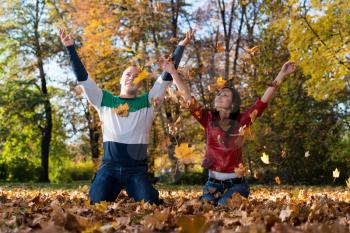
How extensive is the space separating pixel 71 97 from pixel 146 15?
10.7 meters

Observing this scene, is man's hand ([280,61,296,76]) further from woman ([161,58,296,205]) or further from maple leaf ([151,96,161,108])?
maple leaf ([151,96,161,108])

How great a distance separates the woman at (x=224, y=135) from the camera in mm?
5793

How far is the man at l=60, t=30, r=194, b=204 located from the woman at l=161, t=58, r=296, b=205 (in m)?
0.46

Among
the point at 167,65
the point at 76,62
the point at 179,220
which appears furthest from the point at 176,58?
the point at 179,220

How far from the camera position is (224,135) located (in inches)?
230

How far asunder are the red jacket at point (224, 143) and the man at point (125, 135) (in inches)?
22.4

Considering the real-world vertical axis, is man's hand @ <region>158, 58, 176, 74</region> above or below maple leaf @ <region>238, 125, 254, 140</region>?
above

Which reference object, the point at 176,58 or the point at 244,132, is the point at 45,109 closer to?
the point at 176,58

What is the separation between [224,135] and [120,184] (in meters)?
1.23

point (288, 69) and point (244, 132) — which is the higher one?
point (288, 69)

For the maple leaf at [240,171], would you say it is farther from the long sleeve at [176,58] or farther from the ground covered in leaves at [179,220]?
the long sleeve at [176,58]

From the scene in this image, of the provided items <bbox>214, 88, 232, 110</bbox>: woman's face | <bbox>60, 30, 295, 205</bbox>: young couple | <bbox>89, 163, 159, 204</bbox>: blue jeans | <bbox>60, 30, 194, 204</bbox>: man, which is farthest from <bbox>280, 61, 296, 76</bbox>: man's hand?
<bbox>89, 163, 159, 204</bbox>: blue jeans

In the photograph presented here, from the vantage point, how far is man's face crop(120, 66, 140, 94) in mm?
6051

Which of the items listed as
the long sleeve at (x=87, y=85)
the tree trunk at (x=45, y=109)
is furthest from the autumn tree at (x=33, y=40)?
the long sleeve at (x=87, y=85)
